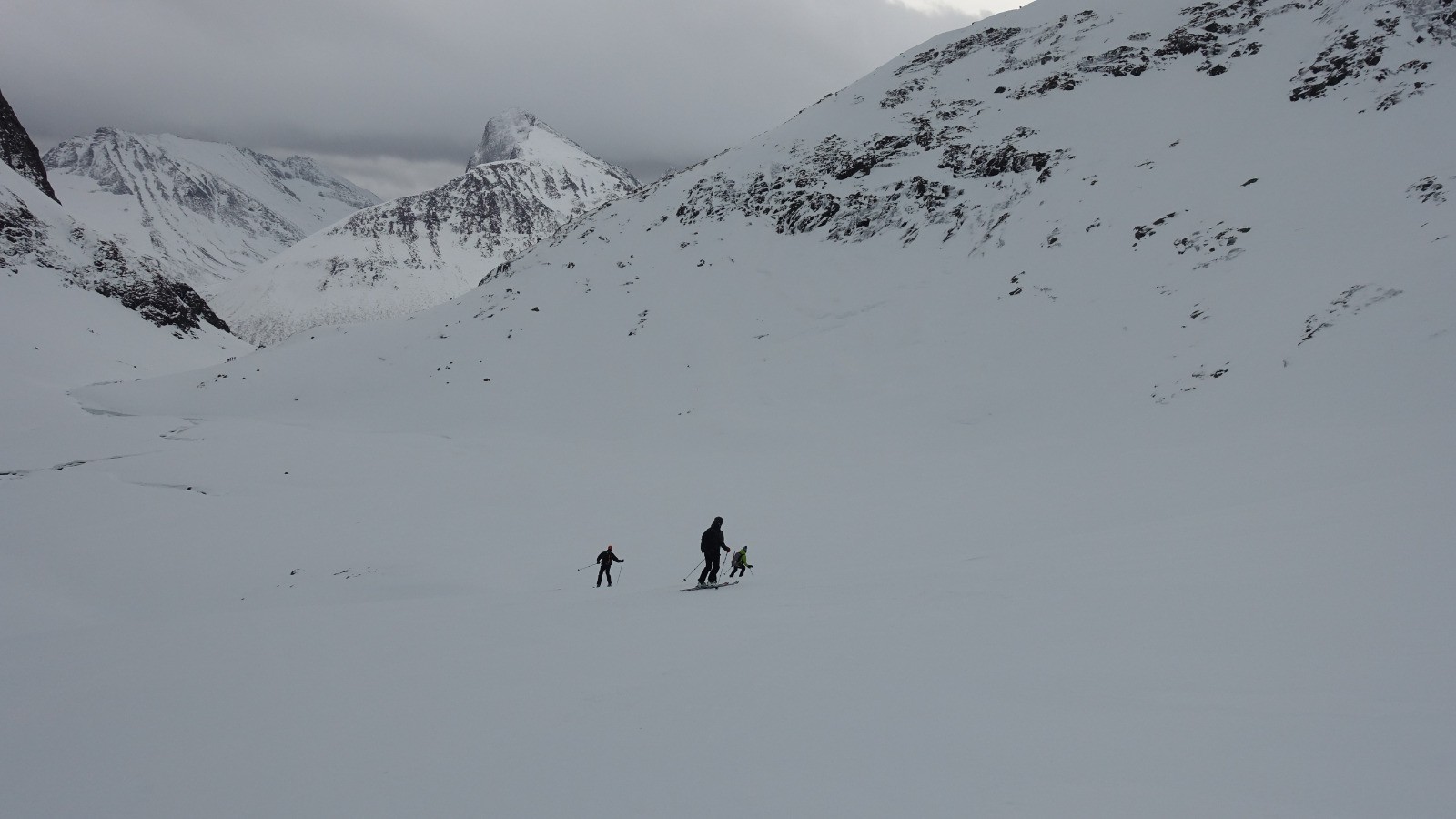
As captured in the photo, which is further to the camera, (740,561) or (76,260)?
(76,260)

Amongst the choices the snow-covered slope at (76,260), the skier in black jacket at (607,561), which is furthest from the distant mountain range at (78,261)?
the skier in black jacket at (607,561)

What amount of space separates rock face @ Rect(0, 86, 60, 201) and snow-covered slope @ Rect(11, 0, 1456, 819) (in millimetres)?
83853

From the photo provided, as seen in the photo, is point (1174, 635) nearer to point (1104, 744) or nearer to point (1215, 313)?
point (1104, 744)

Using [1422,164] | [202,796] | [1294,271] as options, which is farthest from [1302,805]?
[1422,164]

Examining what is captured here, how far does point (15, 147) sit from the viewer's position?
280 feet

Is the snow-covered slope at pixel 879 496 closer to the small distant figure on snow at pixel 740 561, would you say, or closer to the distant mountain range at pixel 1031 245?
the distant mountain range at pixel 1031 245

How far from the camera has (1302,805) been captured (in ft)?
9.72

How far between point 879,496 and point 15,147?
126 m

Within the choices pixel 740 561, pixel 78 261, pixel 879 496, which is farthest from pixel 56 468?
pixel 78 261

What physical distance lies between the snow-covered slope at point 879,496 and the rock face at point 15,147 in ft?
275

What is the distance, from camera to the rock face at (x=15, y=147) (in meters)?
83.2

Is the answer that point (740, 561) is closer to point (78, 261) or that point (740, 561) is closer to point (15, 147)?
point (78, 261)

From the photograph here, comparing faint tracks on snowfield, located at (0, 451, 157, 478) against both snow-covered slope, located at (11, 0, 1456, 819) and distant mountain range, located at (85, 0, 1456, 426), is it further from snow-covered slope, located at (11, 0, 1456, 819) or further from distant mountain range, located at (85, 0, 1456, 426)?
distant mountain range, located at (85, 0, 1456, 426)

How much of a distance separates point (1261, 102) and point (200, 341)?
82569mm
